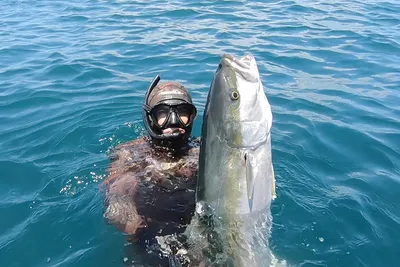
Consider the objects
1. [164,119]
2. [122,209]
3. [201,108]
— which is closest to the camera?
[122,209]

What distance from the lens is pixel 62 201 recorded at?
5.73m

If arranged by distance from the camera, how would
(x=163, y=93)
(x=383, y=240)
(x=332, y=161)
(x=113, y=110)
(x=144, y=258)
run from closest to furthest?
(x=144, y=258), (x=383, y=240), (x=163, y=93), (x=332, y=161), (x=113, y=110)

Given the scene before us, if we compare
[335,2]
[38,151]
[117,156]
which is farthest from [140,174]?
[335,2]

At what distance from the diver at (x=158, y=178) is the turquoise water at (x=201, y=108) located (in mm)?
311

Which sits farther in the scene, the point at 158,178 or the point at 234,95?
the point at 158,178

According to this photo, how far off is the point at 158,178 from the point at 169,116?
75 cm

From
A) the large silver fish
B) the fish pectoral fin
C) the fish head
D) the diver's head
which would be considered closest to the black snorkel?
the diver's head

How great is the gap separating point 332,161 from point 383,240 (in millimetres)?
1806

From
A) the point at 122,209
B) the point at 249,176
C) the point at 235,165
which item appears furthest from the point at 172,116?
the point at 249,176

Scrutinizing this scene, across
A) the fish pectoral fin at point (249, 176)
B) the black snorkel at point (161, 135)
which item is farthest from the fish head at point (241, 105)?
the black snorkel at point (161, 135)

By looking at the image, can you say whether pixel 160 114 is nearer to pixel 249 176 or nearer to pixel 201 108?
pixel 249 176

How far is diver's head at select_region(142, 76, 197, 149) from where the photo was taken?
211 inches

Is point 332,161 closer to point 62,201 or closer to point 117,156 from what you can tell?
point 117,156

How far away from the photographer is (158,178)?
17.4 ft
